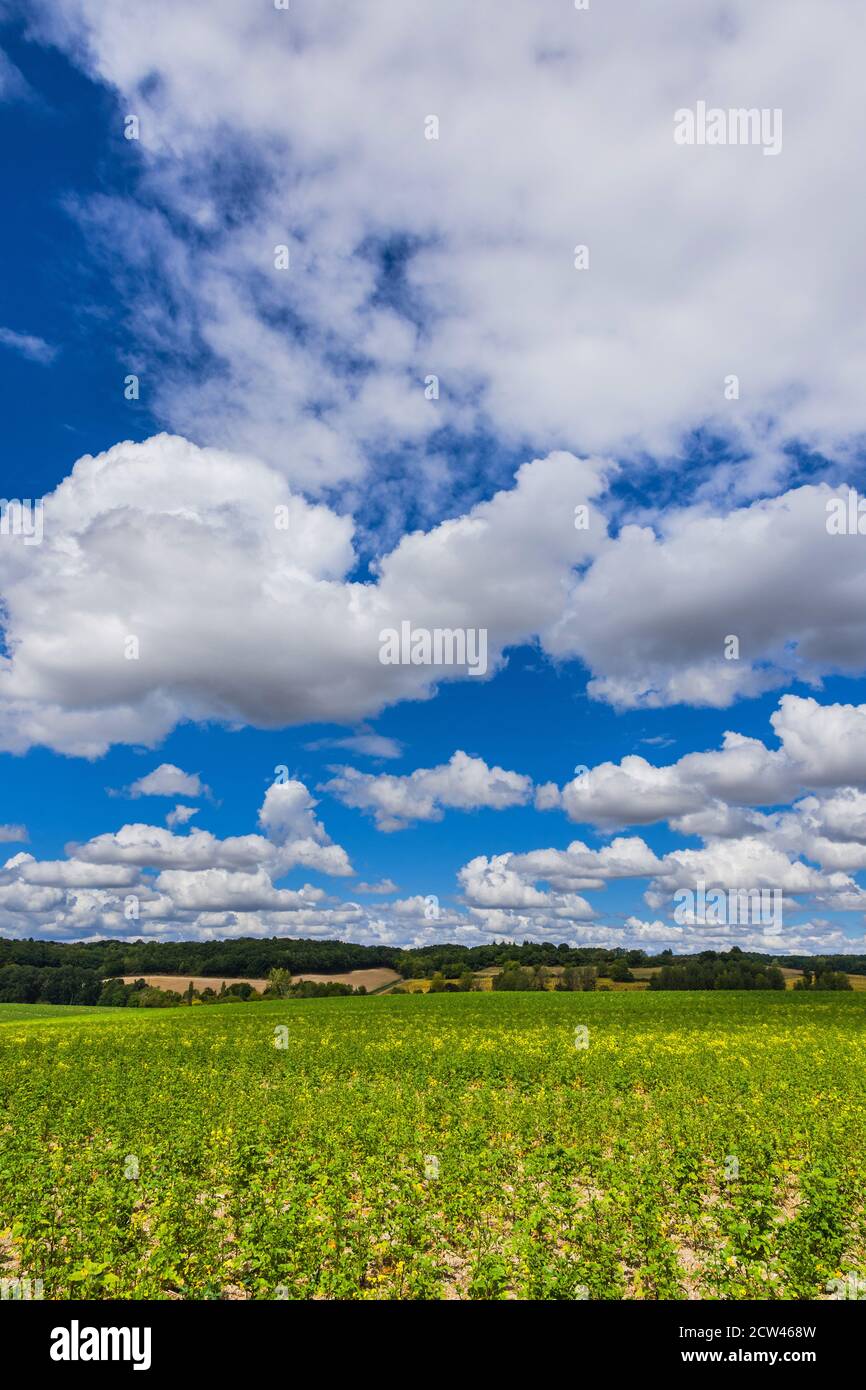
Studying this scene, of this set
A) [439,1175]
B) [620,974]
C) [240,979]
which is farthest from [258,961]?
[439,1175]

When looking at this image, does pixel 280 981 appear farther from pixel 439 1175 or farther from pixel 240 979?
pixel 439 1175

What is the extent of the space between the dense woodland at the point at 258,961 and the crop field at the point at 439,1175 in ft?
294

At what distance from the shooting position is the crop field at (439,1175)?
1033 cm

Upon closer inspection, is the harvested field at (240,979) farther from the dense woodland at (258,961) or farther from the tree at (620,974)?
the tree at (620,974)

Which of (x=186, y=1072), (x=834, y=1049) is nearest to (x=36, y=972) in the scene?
(x=186, y=1072)

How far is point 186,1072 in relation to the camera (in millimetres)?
27516

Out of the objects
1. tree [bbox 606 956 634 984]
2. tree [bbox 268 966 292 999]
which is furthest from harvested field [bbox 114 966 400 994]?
tree [bbox 606 956 634 984]

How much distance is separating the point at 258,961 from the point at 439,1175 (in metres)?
133

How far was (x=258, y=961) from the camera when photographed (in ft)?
449

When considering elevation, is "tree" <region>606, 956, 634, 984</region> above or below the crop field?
below

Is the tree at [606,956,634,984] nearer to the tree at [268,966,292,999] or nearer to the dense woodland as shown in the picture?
the dense woodland

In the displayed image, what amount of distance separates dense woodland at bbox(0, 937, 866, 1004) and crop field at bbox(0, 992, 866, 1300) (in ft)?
294

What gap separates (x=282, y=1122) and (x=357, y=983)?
105439 mm

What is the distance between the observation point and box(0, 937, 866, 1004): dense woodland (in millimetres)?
126500
